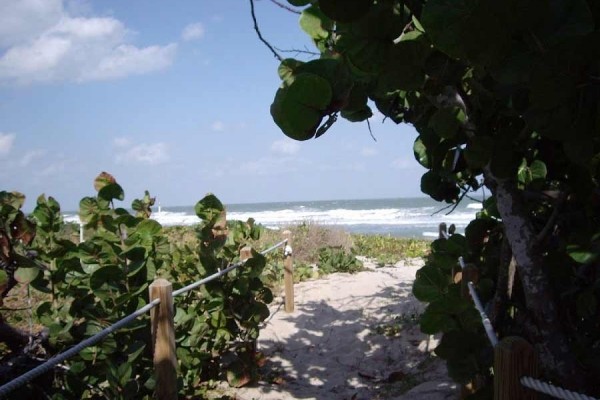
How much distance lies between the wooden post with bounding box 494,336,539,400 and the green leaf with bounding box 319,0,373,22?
2.61ft

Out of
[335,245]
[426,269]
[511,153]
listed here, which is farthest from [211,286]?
[335,245]

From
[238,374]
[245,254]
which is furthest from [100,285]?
[238,374]

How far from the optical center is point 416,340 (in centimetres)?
478

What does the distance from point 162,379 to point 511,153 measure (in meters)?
1.94

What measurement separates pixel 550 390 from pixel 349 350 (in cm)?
390

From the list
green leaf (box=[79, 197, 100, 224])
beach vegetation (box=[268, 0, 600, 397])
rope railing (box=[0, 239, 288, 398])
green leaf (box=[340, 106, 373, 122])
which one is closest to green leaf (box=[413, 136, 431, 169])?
beach vegetation (box=[268, 0, 600, 397])

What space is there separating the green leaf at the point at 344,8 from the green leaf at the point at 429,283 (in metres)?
1.19

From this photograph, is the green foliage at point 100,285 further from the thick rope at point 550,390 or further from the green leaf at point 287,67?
the thick rope at point 550,390

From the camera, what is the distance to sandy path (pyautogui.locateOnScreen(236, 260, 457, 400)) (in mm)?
3566

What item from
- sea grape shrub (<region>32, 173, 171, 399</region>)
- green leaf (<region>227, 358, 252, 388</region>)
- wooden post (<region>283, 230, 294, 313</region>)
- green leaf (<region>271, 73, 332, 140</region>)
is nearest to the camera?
green leaf (<region>271, 73, 332, 140</region>)

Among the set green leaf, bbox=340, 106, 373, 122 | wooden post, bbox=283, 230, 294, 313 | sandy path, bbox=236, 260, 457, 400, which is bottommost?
sandy path, bbox=236, 260, 457, 400

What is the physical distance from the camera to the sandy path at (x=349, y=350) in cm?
357

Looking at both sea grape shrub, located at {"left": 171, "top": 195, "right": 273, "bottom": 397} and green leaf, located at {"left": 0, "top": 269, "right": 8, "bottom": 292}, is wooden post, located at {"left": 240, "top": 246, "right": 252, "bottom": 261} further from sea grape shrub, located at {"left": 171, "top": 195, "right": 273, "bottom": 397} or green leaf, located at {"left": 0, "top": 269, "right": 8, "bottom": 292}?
green leaf, located at {"left": 0, "top": 269, "right": 8, "bottom": 292}

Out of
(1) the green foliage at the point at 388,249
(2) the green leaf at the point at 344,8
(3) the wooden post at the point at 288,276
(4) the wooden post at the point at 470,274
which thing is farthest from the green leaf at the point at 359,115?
(1) the green foliage at the point at 388,249
